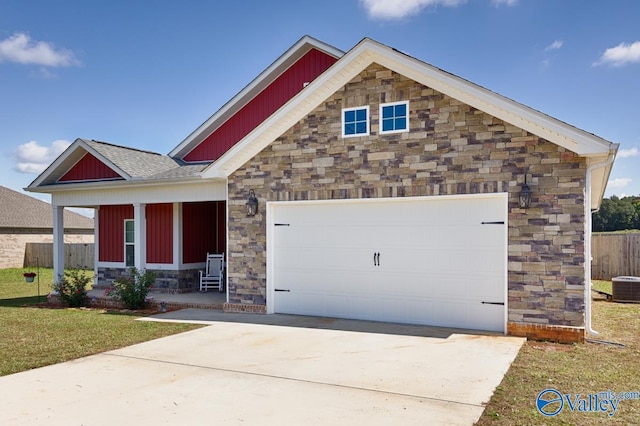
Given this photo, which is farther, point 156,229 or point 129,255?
point 129,255

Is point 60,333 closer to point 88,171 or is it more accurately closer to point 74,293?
point 74,293

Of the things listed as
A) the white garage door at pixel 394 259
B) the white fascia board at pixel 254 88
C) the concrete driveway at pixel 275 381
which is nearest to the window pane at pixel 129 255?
the white fascia board at pixel 254 88

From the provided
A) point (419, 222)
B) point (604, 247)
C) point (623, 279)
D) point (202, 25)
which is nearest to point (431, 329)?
point (419, 222)

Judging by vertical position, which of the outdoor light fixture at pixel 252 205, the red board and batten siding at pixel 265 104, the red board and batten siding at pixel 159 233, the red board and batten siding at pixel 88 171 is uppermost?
the red board and batten siding at pixel 265 104

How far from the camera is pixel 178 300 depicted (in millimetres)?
12656

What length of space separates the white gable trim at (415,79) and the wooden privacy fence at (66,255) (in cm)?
1989

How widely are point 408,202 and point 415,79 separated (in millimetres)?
2348

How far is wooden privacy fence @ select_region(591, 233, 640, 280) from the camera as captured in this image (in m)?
18.2

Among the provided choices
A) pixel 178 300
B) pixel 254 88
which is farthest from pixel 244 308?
pixel 254 88

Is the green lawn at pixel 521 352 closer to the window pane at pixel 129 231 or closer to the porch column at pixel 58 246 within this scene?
the porch column at pixel 58 246

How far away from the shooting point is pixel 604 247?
18.7 meters

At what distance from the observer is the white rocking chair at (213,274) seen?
14.8 meters

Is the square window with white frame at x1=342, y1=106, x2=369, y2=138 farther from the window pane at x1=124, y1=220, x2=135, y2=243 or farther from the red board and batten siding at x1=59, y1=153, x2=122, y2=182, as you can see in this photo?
the window pane at x1=124, y1=220, x2=135, y2=243

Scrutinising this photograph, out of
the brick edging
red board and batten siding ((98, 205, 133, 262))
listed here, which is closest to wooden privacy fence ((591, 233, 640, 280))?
the brick edging
